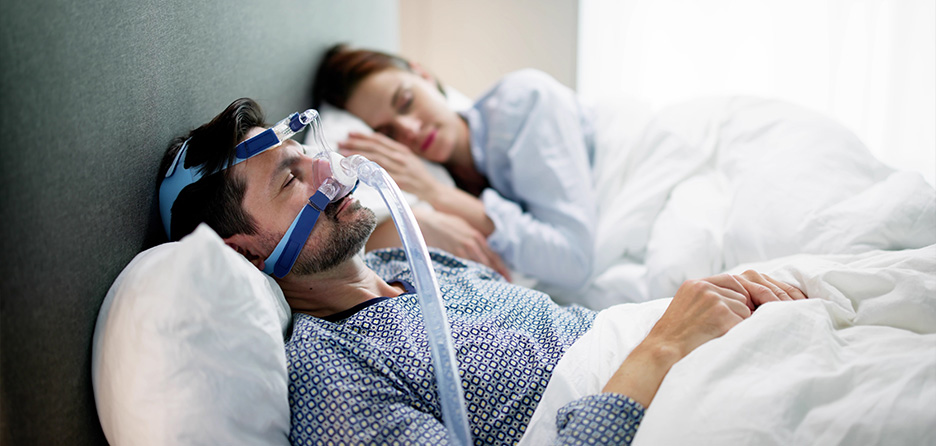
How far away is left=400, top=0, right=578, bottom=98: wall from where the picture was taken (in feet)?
11.4

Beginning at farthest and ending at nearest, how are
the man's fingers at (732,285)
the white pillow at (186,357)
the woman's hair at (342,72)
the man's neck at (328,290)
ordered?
the woman's hair at (342,72) → the man's neck at (328,290) → the man's fingers at (732,285) → the white pillow at (186,357)

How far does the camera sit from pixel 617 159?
2.09 m

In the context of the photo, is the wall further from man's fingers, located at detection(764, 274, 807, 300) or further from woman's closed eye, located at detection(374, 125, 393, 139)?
man's fingers, located at detection(764, 274, 807, 300)

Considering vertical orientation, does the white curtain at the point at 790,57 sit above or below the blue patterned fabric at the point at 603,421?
above

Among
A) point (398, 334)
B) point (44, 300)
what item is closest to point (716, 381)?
point (398, 334)

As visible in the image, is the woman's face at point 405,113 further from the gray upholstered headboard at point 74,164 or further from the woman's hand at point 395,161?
the gray upholstered headboard at point 74,164

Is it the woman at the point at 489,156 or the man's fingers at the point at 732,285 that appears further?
the woman at the point at 489,156

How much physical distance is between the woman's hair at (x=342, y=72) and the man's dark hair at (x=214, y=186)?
92 centimetres

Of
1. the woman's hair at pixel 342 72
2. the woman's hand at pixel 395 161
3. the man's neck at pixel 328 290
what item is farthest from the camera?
the woman's hair at pixel 342 72

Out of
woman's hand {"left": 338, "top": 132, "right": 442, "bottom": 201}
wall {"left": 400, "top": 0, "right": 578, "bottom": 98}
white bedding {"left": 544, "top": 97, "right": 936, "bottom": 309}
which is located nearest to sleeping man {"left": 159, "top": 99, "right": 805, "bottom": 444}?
white bedding {"left": 544, "top": 97, "right": 936, "bottom": 309}

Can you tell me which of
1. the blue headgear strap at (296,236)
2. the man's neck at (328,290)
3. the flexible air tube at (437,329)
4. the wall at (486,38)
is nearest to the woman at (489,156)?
the man's neck at (328,290)

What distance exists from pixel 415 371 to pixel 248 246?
402 mm

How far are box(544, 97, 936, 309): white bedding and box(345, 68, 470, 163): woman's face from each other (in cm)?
53

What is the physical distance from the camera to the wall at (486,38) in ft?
11.4
